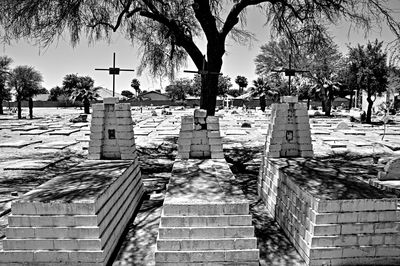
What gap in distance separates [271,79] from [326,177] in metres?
45.8

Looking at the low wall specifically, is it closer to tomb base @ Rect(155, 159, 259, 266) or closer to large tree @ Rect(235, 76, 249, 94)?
tomb base @ Rect(155, 159, 259, 266)

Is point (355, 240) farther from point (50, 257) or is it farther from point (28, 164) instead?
point (28, 164)

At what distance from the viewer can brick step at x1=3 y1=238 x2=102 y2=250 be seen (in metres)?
4.98

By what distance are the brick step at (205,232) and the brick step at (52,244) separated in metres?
1.06

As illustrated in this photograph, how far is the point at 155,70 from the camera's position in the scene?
53.3 ft

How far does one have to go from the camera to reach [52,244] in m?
4.99

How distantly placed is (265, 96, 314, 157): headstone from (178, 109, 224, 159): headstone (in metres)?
1.44

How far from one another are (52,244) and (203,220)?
237 cm

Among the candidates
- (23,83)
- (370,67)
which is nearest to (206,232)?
(370,67)

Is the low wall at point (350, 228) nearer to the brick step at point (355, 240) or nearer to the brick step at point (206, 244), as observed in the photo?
the brick step at point (355, 240)

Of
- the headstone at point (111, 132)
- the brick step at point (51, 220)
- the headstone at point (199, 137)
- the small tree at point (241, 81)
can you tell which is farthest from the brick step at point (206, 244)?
the small tree at point (241, 81)

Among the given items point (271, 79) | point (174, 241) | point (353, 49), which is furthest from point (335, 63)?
point (174, 241)

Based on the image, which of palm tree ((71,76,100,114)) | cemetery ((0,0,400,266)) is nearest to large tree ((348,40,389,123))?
cemetery ((0,0,400,266))

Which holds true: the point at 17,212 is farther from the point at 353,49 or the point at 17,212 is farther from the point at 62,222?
the point at 353,49
